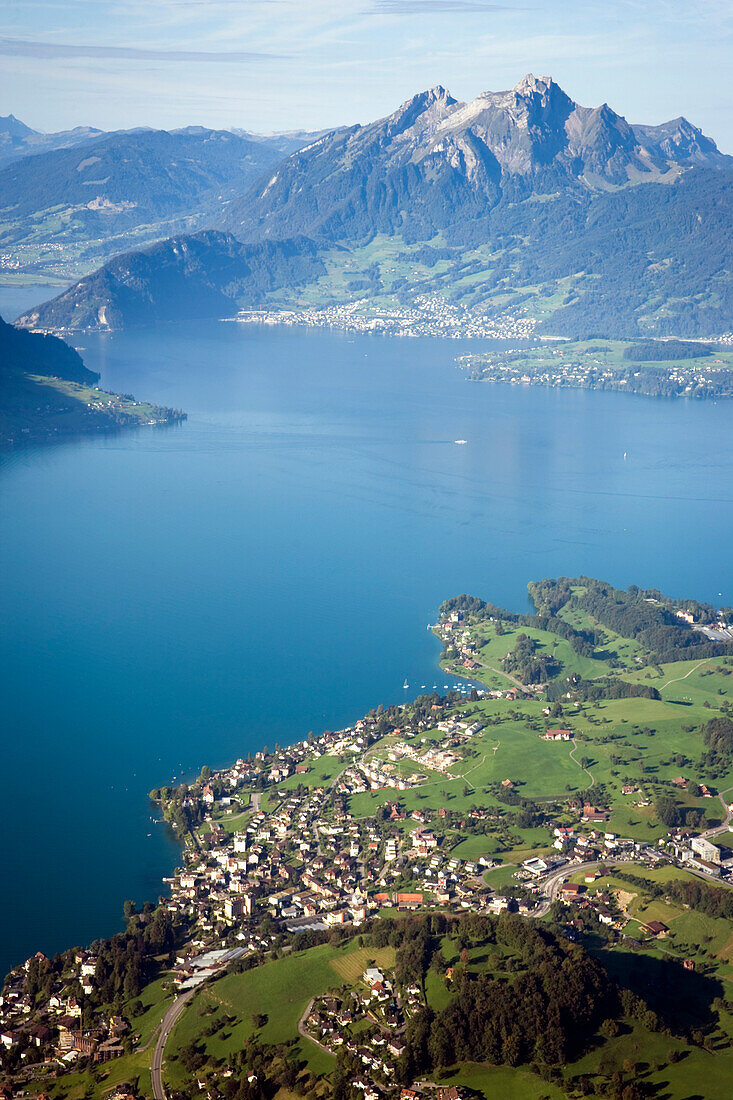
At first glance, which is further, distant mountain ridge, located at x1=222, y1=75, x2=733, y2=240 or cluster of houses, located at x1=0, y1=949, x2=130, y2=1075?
distant mountain ridge, located at x1=222, y1=75, x2=733, y2=240

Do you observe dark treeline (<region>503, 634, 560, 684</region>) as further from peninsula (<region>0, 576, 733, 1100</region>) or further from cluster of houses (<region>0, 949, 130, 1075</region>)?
cluster of houses (<region>0, 949, 130, 1075</region>)

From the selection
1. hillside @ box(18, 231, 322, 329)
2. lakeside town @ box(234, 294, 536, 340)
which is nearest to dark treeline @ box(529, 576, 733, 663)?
lakeside town @ box(234, 294, 536, 340)

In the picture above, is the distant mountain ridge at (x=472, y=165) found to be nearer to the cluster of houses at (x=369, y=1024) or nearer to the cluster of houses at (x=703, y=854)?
the cluster of houses at (x=703, y=854)

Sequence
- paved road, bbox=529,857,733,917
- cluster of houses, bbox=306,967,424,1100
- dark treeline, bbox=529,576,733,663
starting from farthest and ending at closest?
dark treeline, bbox=529,576,733,663 → paved road, bbox=529,857,733,917 → cluster of houses, bbox=306,967,424,1100

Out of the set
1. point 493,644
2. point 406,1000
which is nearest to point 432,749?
point 493,644

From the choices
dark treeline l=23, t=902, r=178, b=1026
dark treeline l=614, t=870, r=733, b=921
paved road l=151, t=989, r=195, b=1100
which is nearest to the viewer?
paved road l=151, t=989, r=195, b=1100

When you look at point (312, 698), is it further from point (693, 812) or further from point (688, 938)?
point (688, 938)

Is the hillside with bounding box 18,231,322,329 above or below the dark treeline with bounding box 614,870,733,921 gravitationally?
above
